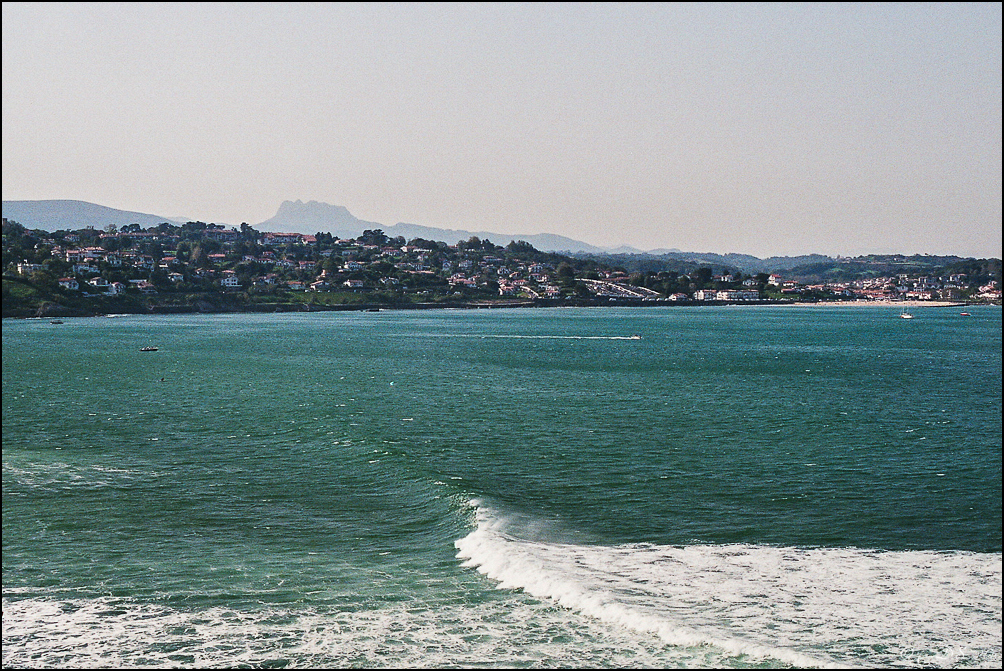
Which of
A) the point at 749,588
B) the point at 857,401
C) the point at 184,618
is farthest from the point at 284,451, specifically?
the point at 857,401

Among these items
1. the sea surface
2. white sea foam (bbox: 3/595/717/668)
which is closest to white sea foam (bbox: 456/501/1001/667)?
the sea surface

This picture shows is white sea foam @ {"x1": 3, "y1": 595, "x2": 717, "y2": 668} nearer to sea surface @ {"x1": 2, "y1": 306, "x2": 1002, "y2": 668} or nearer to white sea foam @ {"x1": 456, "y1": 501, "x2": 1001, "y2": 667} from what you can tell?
sea surface @ {"x1": 2, "y1": 306, "x2": 1002, "y2": 668}

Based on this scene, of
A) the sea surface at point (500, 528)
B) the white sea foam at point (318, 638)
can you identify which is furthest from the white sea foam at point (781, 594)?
the white sea foam at point (318, 638)

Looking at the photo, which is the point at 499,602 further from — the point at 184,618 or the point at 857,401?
the point at 857,401

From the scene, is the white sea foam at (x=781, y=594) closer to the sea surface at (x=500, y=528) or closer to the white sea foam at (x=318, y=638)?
the sea surface at (x=500, y=528)

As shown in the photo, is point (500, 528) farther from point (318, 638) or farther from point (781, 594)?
point (318, 638)

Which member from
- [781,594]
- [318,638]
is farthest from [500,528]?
[318,638]
